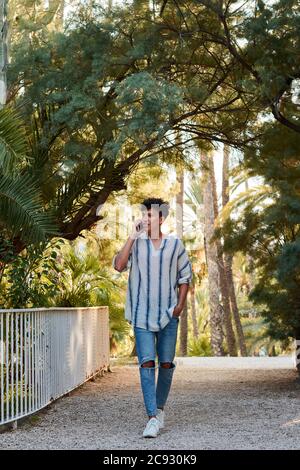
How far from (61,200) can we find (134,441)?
6305 millimetres

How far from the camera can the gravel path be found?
23.7 ft

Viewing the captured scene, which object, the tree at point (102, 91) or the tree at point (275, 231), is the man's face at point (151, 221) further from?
the tree at point (275, 231)

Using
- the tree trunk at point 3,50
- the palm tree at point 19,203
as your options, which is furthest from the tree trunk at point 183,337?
the palm tree at point 19,203

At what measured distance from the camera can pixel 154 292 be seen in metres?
7.63

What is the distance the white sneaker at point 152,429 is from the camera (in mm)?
7348

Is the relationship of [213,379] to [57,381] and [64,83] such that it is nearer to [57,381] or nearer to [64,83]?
[57,381]

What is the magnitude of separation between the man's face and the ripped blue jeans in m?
0.75

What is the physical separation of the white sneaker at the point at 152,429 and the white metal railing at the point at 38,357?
1536 millimetres

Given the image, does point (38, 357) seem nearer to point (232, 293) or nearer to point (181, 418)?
point (181, 418)

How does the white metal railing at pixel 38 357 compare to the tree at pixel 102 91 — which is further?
the tree at pixel 102 91

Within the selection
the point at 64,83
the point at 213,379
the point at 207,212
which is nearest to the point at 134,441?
the point at 64,83

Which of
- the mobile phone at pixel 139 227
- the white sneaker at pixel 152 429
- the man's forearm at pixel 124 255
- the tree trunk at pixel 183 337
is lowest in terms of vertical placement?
the white sneaker at pixel 152 429

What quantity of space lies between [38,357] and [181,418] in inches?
65.0

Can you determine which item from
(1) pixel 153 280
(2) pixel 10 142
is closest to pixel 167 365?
(1) pixel 153 280
